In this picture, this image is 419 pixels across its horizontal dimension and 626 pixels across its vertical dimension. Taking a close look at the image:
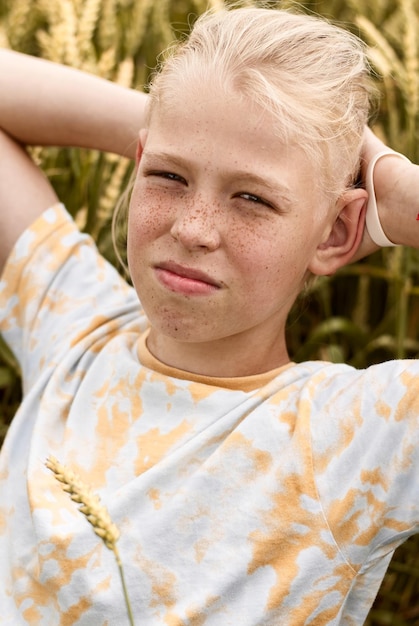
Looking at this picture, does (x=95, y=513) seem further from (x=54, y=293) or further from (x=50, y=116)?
(x=50, y=116)

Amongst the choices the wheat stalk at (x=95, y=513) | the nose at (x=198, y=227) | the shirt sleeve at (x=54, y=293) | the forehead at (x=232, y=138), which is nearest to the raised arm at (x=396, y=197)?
the forehead at (x=232, y=138)

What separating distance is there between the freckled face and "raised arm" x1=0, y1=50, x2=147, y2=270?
322 millimetres

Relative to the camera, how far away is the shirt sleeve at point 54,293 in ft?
4.88

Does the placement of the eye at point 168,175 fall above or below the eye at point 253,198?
below

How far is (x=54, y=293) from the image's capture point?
1522mm

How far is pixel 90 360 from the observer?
4.69 feet

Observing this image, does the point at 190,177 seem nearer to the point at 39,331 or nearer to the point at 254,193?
the point at 254,193

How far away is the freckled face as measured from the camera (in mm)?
1179

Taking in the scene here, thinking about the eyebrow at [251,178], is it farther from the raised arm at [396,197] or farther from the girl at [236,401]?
the raised arm at [396,197]

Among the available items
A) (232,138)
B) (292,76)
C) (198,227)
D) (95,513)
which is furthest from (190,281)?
(95,513)

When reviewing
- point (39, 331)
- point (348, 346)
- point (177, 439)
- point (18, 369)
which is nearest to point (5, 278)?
point (39, 331)

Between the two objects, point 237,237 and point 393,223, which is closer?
point 237,237

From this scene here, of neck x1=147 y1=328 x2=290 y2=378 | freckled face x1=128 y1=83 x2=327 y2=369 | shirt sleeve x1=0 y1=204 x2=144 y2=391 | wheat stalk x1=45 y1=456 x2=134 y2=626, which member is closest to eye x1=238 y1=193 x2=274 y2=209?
freckled face x1=128 y1=83 x2=327 y2=369

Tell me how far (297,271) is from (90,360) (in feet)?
1.17
